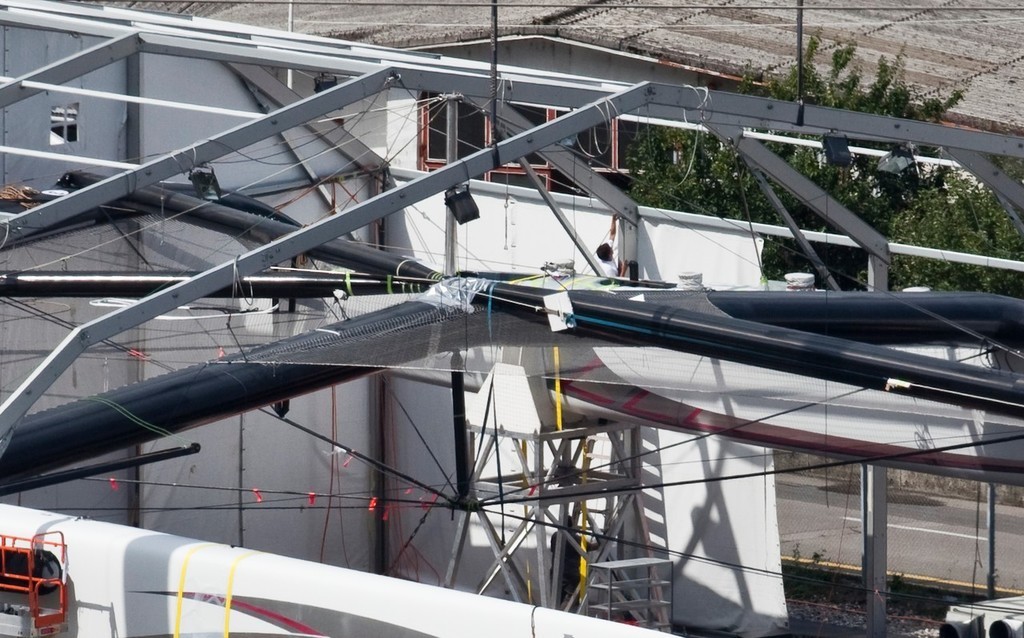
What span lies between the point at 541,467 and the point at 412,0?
61.1 feet

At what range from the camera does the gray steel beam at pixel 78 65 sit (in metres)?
9.29

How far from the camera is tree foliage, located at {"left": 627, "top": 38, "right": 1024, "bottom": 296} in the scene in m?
14.6

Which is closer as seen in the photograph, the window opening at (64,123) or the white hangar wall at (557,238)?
the white hangar wall at (557,238)

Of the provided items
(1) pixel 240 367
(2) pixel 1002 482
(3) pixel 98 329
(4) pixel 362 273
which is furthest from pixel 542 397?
(3) pixel 98 329

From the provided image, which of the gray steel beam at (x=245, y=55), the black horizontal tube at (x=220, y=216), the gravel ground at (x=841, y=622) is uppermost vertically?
the gray steel beam at (x=245, y=55)

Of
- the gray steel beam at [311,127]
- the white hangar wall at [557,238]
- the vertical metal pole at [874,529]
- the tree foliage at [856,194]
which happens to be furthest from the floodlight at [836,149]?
the gray steel beam at [311,127]

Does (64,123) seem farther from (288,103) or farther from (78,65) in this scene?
(78,65)

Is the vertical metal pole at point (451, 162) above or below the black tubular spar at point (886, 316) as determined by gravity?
above

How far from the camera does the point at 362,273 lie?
10.3m

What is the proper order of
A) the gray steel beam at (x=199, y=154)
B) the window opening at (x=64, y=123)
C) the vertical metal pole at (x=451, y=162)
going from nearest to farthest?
the gray steel beam at (x=199, y=154) → the vertical metal pole at (x=451, y=162) → the window opening at (x=64, y=123)

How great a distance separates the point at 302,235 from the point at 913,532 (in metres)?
8.51

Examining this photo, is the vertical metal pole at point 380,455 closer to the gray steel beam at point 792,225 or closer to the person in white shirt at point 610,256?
the person in white shirt at point 610,256

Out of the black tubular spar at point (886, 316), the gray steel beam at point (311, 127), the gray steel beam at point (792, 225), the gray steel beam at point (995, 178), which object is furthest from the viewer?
the gray steel beam at point (311, 127)

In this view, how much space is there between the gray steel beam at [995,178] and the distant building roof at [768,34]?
31.1 feet
